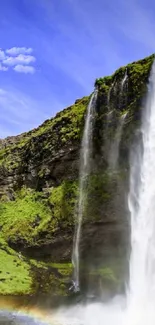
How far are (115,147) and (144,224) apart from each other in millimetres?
6484

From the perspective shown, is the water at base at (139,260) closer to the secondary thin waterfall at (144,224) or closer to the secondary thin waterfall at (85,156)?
the secondary thin waterfall at (144,224)

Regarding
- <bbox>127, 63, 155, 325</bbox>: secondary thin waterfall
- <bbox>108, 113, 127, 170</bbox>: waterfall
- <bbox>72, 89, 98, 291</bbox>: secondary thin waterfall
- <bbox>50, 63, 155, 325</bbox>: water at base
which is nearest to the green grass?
<bbox>50, 63, 155, 325</bbox>: water at base

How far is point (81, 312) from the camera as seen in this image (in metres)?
20.9

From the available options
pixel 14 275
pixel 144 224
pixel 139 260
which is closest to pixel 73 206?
pixel 14 275

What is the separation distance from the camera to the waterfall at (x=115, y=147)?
27.2 metres

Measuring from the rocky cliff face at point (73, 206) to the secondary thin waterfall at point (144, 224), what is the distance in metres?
0.92

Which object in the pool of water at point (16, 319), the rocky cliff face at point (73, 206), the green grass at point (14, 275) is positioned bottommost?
the pool of water at point (16, 319)

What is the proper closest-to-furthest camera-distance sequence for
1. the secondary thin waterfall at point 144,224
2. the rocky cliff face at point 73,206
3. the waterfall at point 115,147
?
the secondary thin waterfall at point 144,224 → the rocky cliff face at point 73,206 → the waterfall at point 115,147

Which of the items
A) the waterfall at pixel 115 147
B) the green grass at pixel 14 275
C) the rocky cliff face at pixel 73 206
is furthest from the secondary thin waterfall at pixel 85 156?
the green grass at pixel 14 275

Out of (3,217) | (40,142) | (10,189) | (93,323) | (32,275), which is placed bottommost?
(93,323)

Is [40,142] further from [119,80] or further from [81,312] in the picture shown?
[81,312]

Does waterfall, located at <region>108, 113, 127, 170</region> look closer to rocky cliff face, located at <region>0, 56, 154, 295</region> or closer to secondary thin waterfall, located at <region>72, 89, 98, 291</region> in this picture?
rocky cliff face, located at <region>0, 56, 154, 295</region>

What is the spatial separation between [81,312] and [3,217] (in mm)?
15224

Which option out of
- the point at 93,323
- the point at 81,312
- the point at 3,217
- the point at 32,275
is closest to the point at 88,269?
the point at 32,275
